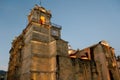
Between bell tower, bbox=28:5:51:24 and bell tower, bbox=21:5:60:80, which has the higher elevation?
bell tower, bbox=28:5:51:24

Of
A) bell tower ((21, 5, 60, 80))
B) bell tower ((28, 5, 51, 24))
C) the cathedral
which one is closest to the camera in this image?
bell tower ((21, 5, 60, 80))

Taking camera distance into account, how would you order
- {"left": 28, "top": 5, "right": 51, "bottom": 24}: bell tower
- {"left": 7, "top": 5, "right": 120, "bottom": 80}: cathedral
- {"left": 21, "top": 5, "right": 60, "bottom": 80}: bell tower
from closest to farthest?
{"left": 21, "top": 5, "right": 60, "bottom": 80}: bell tower, {"left": 7, "top": 5, "right": 120, "bottom": 80}: cathedral, {"left": 28, "top": 5, "right": 51, "bottom": 24}: bell tower

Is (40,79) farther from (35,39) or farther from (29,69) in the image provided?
(35,39)

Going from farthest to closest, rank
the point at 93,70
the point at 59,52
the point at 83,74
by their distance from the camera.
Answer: the point at 93,70
the point at 83,74
the point at 59,52

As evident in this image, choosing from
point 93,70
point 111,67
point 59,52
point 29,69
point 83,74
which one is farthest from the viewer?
point 111,67

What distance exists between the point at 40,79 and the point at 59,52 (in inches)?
260

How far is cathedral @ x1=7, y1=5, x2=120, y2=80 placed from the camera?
23.4 metres

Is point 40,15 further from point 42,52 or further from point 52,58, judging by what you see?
point 52,58

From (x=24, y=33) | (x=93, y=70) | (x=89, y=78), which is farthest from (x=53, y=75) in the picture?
(x=24, y=33)

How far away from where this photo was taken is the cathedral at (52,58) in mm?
23406

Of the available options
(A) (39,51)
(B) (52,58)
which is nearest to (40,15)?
(A) (39,51)

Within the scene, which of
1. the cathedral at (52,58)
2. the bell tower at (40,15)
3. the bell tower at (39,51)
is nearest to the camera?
the bell tower at (39,51)

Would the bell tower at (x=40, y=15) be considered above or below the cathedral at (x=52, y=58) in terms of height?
above

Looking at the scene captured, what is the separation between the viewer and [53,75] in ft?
75.1
